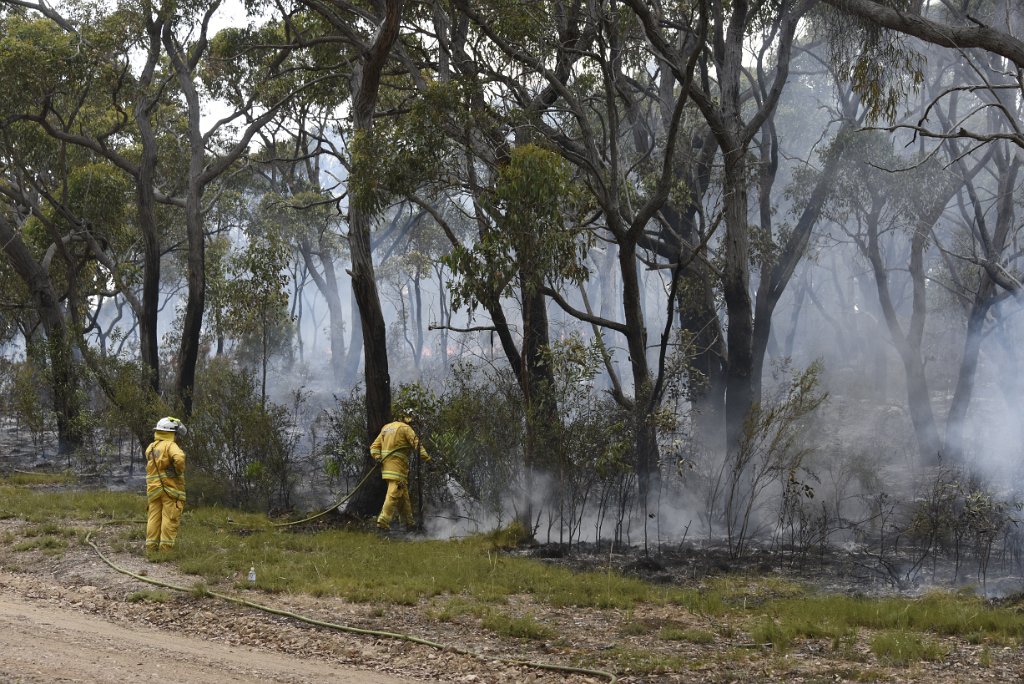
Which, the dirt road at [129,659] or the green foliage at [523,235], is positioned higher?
the green foliage at [523,235]

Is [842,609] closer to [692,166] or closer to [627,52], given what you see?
[627,52]

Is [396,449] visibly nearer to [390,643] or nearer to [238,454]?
[238,454]

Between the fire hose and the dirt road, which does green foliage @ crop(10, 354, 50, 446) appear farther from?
the dirt road

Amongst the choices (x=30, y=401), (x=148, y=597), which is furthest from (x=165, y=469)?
(x=30, y=401)

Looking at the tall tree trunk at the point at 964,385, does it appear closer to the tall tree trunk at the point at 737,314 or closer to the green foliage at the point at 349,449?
the tall tree trunk at the point at 737,314

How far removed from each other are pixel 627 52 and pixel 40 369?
14.3 m

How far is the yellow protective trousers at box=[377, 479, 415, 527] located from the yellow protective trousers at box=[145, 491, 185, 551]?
2.75 meters

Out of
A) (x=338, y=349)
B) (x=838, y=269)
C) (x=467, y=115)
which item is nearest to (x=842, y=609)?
(x=467, y=115)

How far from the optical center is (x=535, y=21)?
1359 centimetres

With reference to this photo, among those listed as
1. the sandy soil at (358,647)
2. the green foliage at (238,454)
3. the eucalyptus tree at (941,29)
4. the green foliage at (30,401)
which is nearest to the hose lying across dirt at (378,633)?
the sandy soil at (358,647)

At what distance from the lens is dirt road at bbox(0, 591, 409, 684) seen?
6422mm

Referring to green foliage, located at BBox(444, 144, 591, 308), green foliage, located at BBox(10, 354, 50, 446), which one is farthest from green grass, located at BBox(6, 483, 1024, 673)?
green foliage, located at BBox(10, 354, 50, 446)

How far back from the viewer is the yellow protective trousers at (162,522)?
1102 centimetres

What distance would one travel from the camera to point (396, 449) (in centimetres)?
1307
